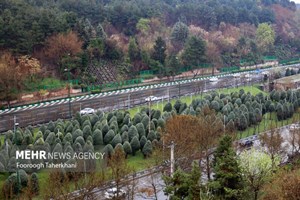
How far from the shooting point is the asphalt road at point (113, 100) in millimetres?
40562

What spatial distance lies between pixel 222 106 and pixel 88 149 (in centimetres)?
1817

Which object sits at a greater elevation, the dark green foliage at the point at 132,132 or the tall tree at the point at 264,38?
the tall tree at the point at 264,38

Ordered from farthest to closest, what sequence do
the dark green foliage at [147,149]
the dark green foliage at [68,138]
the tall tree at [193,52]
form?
the tall tree at [193,52] → the dark green foliage at [147,149] → the dark green foliage at [68,138]

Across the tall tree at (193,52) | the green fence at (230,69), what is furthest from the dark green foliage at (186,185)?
the green fence at (230,69)

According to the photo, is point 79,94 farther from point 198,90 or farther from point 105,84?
point 198,90

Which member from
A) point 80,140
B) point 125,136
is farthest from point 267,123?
point 80,140

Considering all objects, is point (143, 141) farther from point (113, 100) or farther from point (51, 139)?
point (113, 100)

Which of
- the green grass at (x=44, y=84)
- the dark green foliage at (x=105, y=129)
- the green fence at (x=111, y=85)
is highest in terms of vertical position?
the green grass at (x=44, y=84)

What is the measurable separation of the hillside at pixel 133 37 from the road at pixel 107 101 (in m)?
3.13

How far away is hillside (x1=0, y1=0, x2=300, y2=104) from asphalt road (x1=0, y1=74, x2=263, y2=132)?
11.8 feet

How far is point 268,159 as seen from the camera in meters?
24.2

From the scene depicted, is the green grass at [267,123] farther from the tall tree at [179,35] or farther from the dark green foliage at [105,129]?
the tall tree at [179,35]

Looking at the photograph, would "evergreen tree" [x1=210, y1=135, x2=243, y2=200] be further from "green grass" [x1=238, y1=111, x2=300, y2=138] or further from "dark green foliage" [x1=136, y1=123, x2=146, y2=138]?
"green grass" [x1=238, y1=111, x2=300, y2=138]

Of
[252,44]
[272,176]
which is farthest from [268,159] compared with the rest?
[252,44]
